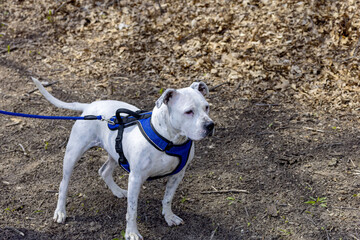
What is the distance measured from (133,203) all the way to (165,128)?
2.89ft

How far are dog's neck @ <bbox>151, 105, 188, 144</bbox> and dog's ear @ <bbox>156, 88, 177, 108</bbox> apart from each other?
101 mm

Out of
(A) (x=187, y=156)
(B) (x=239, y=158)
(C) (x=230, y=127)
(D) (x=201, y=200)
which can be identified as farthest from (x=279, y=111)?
(A) (x=187, y=156)

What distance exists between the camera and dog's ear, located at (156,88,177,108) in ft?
11.9

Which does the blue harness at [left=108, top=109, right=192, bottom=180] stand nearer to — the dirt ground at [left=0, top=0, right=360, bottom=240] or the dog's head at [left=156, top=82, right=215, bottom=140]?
the dog's head at [left=156, top=82, right=215, bottom=140]

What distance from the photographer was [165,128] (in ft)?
12.6

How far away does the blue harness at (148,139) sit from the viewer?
385cm

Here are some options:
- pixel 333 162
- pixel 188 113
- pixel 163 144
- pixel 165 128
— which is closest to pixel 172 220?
pixel 163 144

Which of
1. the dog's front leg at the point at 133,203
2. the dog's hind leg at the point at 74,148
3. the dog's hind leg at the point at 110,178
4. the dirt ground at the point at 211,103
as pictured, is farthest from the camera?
the dog's hind leg at the point at 110,178

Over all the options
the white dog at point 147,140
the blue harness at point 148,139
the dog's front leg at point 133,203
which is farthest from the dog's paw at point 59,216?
the blue harness at point 148,139

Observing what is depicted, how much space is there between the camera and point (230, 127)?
626cm

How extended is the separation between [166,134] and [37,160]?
A: 2732 mm

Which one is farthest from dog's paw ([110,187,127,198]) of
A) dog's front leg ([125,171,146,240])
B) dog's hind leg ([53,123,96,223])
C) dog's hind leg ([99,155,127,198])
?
dog's front leg ([125,171,146,240])

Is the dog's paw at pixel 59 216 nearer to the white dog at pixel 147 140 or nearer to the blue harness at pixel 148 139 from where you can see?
the white dog at pixel 147 140

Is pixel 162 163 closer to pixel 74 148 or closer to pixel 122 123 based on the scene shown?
pixel 122 123
